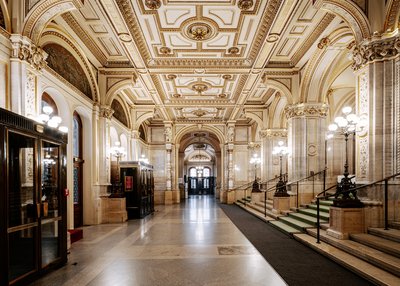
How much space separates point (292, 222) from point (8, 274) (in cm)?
750

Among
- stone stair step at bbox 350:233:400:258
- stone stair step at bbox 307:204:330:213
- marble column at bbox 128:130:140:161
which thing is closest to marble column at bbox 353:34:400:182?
stone stair step at bbox 350:233:400:258

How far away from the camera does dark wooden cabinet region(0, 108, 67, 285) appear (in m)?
4.15

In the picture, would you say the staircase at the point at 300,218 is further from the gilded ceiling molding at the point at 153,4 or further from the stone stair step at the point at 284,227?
the gilded ceiling molding at the point at 153,4

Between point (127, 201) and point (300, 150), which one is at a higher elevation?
point (300, 150)

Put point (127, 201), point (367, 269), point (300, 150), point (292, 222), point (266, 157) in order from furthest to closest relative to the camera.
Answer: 1. point (266, 157)
2. point (127, 201)
3. point (300, 150)
4. point (292, 222)
5. point (367, 269)

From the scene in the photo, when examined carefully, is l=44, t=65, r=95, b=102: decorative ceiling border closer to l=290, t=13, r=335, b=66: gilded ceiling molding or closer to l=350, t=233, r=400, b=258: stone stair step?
l=290, t=13, r=335, b=66: gilded ceiling molding

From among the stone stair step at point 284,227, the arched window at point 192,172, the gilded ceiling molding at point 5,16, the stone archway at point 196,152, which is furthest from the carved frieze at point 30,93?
the arched window at point 192,172

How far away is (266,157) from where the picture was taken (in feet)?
54.9

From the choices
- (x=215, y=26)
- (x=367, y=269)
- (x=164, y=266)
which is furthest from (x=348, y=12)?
(x=164, y=266)

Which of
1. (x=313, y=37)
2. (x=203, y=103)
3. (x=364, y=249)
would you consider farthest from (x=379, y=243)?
(x=203, y=103)

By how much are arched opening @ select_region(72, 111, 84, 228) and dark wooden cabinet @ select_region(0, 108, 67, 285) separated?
15.7ft

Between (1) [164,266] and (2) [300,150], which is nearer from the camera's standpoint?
(1) [164,266]

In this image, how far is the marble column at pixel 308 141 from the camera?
1107cm

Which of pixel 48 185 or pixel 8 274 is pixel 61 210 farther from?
pixel 8 274
